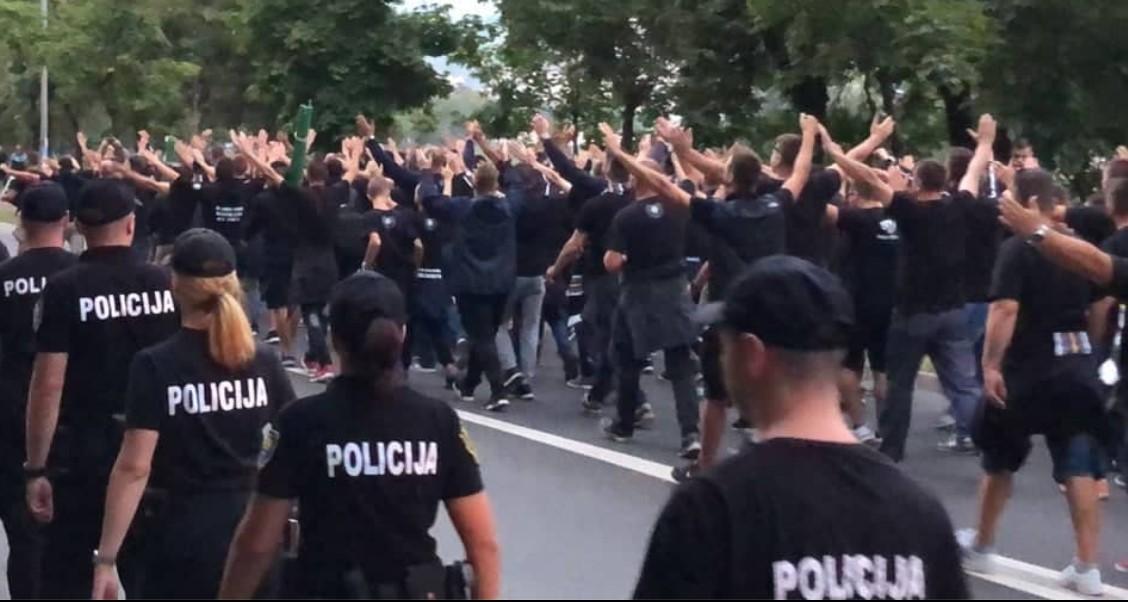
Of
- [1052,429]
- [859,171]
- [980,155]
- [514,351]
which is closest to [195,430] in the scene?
[1052,429]

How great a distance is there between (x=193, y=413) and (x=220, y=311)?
11.4 inches

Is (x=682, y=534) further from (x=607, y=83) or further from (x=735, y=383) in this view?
(x=607, y=83)

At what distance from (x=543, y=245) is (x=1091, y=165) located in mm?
13614

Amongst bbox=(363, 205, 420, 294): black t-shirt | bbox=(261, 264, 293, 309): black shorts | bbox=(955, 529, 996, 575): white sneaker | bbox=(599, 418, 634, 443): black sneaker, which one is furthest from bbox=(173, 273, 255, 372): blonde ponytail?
bbox=(261, 264, 293, 309): black shorts

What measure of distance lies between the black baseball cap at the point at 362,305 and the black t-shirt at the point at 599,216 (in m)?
9.02

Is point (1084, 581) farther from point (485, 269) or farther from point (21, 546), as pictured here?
point (485, 269)

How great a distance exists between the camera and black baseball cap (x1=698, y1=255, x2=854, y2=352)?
308cm

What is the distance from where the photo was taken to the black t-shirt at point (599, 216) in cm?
1364

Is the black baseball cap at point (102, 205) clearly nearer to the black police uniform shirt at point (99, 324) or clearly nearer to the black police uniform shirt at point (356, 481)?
the black police uniform shirt at point (99, 324)

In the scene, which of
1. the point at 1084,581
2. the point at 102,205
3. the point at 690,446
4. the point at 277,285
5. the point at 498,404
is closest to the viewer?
the point at 102,205

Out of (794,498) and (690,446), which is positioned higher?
(794,498)

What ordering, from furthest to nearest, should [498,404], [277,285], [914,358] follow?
[277,285] < [498,404] < [914,358]

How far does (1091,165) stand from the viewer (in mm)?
26953

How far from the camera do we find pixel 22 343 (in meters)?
6.98
